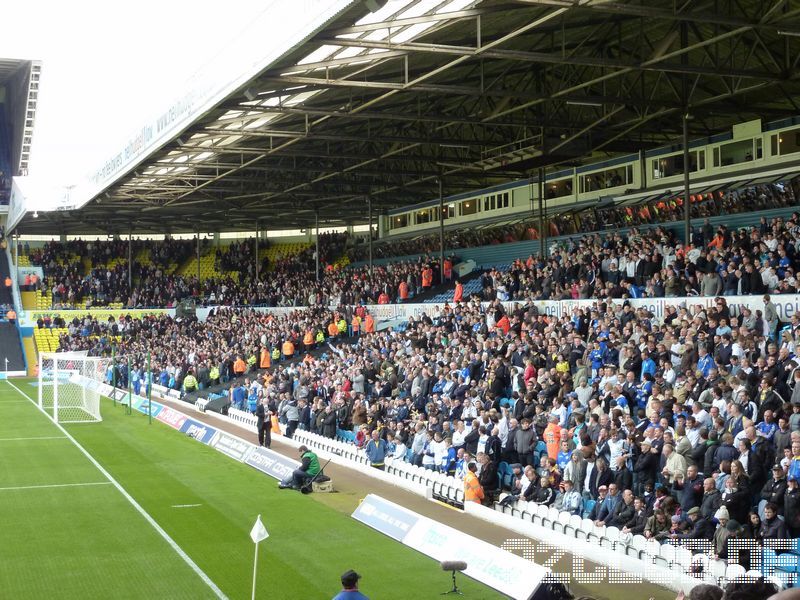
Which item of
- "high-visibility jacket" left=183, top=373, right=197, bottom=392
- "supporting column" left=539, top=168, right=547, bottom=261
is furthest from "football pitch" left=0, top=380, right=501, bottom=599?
"supporting column" left=539, top=168, right=547, bottom=261

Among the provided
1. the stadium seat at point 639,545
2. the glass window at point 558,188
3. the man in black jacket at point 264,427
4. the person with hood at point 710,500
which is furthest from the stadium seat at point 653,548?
the glass window at point 558,188

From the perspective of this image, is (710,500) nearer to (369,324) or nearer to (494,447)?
(494,447)

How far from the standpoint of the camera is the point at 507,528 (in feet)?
48.9

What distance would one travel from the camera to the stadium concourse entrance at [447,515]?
11.3 meters

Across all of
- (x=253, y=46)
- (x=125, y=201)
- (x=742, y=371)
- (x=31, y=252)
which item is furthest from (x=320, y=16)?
(x=31, y=252)

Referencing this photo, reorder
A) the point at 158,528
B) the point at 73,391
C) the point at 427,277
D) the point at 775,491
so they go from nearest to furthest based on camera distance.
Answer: the point at 775,491 → the point at 158,528 → the point at 73,391 → the point at 427,277

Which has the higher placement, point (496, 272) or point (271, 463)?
point (496, 272)

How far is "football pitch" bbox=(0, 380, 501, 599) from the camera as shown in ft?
40.2

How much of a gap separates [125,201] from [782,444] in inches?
1614

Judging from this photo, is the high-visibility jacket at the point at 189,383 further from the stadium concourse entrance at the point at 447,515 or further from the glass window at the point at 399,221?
the glass window at the point at 399,221

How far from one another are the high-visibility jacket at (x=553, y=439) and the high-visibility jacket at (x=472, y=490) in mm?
1423

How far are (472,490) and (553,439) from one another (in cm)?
173

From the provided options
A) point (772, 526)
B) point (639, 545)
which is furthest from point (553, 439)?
point (772, 526)

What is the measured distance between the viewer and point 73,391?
3762 cm
